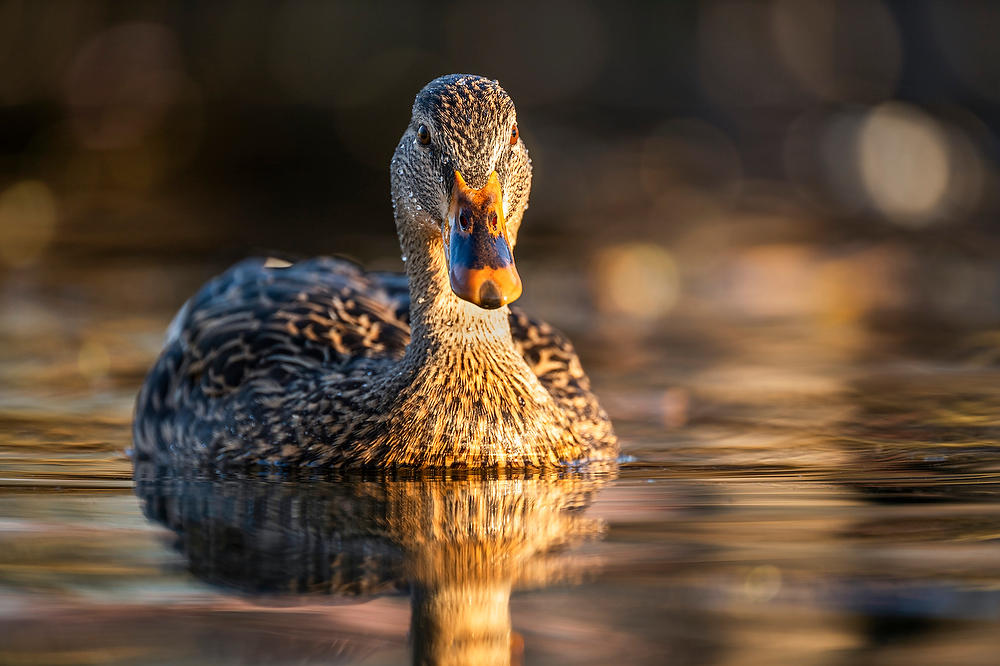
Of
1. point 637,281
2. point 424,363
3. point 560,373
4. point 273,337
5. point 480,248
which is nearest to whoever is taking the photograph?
point 480,248

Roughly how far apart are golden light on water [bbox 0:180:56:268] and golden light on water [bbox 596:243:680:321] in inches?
180

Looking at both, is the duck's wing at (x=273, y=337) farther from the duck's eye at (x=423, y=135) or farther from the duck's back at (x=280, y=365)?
the duck's eye at (x=423, y=135)

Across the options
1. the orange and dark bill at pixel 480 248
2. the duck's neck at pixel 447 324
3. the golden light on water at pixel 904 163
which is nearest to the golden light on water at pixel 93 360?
the duck's neck at pixel 447 324

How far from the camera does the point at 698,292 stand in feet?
41.0

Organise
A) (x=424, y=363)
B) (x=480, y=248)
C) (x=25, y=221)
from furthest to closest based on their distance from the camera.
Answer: (x=25, y=221)
(x=424, y=363)
(x=480, y=248)

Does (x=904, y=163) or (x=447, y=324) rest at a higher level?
(x=904, y=163)

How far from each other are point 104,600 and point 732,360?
570cm

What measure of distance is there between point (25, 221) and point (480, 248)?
11.0m

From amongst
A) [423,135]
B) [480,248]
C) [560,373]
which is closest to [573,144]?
[560,373]

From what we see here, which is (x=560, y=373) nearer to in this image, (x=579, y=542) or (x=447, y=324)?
(x=447, y=324)

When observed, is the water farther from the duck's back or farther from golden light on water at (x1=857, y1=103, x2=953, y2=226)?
golden light on water at (x1=857, y1=103, x2=953, y2=226)

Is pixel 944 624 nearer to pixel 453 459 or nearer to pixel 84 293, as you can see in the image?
pixel 453 459

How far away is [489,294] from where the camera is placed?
591 centimetres

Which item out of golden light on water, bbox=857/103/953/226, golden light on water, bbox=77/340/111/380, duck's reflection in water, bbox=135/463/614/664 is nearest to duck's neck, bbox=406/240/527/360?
duck's reflection in water, bbox=135/463/614/664
